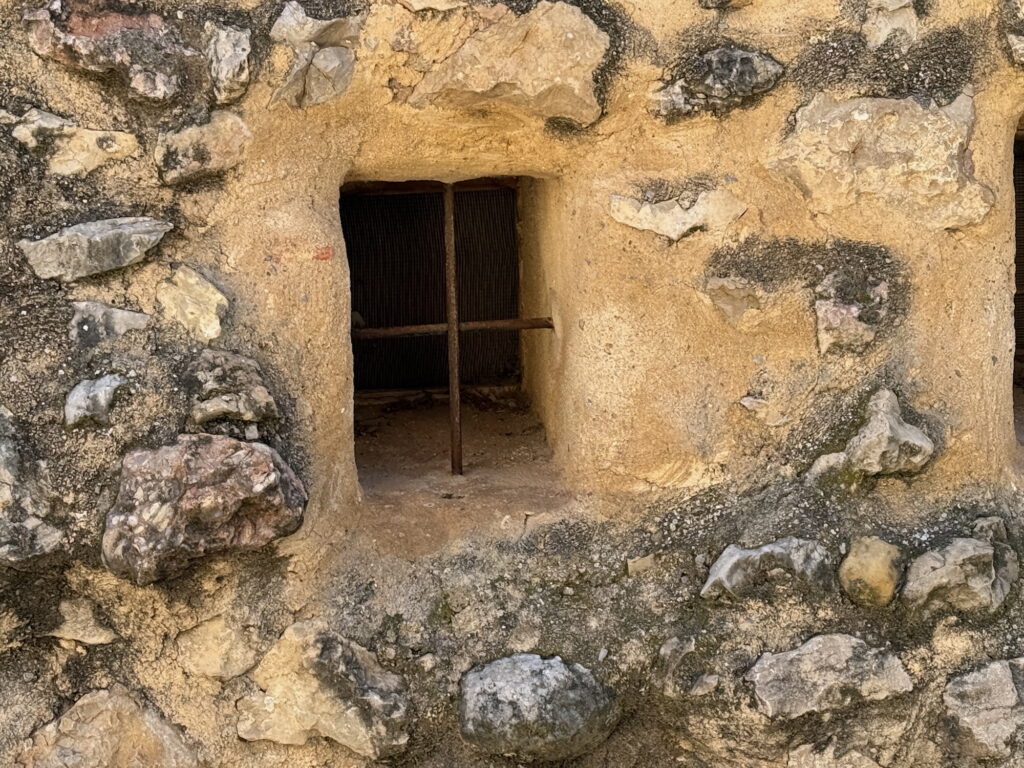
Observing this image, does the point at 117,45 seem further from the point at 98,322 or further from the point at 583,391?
the point at 583,391

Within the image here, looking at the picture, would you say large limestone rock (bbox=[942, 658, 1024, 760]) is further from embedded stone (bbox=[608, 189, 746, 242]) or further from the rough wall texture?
embedded stone (bbox=[608, 189, 746, 242])

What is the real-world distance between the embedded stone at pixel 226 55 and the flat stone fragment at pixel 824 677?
39.8 inches

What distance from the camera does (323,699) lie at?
146 centimetres

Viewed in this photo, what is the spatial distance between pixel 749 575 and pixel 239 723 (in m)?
0.71

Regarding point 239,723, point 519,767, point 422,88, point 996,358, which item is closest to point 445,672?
point 519,767

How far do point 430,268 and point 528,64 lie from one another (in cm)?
70

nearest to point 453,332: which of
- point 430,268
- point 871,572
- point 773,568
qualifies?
point 430,268

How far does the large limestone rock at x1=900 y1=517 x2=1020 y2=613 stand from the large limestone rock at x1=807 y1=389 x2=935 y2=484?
0.12 metres

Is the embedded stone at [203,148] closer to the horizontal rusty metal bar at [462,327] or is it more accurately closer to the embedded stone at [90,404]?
the embedded stone at [90,404]

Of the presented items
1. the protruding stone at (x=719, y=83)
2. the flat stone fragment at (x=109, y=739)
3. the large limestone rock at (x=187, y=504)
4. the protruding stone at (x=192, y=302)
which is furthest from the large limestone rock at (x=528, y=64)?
the flat stone fragment at (x=109, y=739)

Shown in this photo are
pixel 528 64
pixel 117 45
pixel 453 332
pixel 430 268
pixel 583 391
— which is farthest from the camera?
pixel 430 268

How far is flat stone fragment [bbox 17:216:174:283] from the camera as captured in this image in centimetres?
135

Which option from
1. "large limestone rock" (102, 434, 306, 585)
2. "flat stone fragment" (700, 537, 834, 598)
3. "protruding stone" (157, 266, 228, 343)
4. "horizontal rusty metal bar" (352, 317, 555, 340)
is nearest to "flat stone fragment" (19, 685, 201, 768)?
"large limestone rock" (102, 434, 306, 585)

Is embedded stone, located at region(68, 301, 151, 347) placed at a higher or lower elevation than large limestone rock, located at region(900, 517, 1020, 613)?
higher
